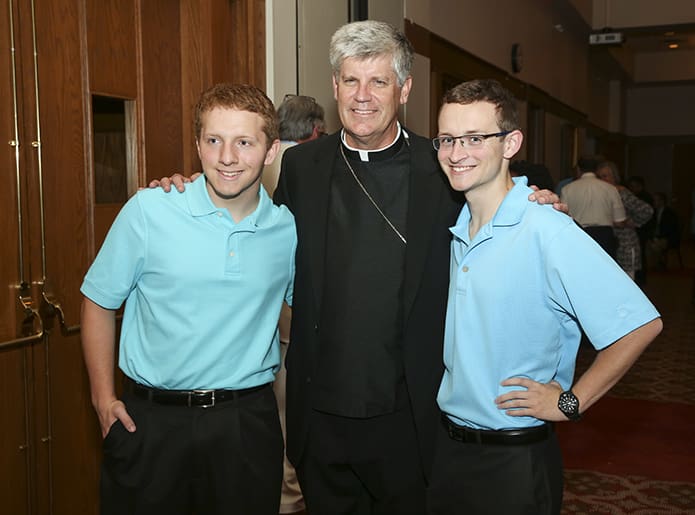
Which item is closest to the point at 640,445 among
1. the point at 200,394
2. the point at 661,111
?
the point at 200,394

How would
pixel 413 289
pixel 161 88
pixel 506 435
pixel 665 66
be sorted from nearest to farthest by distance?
pixel 506 435, pixel 413 289, pixel 161 88, pixel 665 66

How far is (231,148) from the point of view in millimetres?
2045

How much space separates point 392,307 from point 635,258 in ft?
20.4

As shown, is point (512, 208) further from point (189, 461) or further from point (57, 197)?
point (57, 197)

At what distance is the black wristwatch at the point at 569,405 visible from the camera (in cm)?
189

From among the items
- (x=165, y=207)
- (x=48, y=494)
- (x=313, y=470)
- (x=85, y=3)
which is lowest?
(x=48, y=494)

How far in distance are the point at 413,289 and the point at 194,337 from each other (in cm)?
65

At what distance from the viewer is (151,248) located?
6.70 feet

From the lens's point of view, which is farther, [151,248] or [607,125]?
[607,125]

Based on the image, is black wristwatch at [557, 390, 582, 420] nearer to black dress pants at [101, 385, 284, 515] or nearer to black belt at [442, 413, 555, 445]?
black belt at [442, 413, 555, 445]

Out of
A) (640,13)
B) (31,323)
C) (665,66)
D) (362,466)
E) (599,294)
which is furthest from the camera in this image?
(665,66)

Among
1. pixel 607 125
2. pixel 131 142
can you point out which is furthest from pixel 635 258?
pixel 607 125

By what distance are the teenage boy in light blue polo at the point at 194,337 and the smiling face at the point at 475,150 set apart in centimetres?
51

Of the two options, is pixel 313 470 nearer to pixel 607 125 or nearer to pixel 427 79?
pixel 427 79
